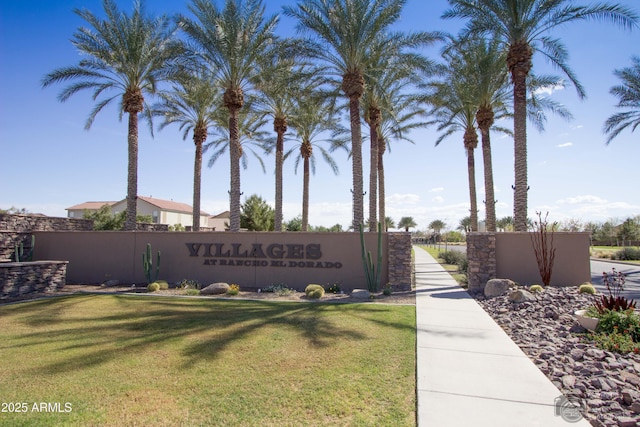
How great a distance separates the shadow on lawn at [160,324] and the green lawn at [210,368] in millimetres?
36

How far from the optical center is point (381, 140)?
85.3 feet

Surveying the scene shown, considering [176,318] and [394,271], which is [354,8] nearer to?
[394,271]

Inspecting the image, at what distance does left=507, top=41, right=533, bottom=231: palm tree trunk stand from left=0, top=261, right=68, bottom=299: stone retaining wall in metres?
18.8

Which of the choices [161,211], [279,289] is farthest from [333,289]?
[161,211]

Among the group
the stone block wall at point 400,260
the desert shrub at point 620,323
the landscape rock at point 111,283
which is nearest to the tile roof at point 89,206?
the landscape rock at point 111,283

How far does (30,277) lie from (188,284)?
5.46 metres

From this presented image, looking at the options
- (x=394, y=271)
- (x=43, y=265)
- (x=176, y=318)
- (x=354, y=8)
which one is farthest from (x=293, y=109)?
(x=176, y=318)

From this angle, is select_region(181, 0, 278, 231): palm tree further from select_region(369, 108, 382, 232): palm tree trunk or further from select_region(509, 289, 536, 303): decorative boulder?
select_region(509, 289, 536, 303): decorative boulder

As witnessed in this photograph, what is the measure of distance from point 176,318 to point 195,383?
4.46 metres

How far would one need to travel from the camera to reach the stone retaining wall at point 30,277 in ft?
41.7

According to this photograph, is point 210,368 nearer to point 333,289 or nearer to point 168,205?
A: point 333,289

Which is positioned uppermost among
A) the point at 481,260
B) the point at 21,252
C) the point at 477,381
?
the point at 21,252

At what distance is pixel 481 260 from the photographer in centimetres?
1416

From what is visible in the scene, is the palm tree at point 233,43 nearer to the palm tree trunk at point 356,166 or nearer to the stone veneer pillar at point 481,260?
the palm tree trunk at point 356,166
